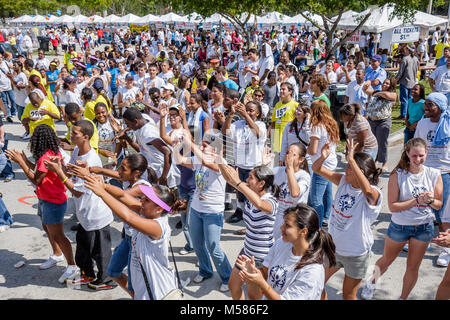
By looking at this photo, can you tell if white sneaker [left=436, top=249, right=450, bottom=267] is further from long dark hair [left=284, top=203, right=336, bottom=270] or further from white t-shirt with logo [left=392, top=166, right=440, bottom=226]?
long dark hair [left=284, top=203, right=336, bottom=270]

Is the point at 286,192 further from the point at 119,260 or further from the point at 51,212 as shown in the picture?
the point at 51,212

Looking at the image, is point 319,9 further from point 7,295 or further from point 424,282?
point 7,295

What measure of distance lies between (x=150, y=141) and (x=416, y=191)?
11.0 ft

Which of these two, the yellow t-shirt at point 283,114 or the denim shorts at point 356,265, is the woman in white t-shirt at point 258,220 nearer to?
the denim shorts at point 356,265

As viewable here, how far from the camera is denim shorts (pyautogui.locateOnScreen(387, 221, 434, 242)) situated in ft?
13.4

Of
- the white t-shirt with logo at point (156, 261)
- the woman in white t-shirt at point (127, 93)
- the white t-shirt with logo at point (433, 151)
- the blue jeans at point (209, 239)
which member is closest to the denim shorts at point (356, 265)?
the blue jeans at point (209, 239)

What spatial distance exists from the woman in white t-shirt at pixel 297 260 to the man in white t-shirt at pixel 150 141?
260 cm

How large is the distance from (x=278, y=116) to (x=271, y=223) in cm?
326

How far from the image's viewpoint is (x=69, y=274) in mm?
5012

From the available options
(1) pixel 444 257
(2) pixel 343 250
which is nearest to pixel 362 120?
(1) pixel 444 257

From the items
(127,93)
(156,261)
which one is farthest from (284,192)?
(127,93)

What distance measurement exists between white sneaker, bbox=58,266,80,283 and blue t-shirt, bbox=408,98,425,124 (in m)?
6.11

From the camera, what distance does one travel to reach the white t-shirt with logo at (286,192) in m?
4.09

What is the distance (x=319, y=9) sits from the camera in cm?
1371
